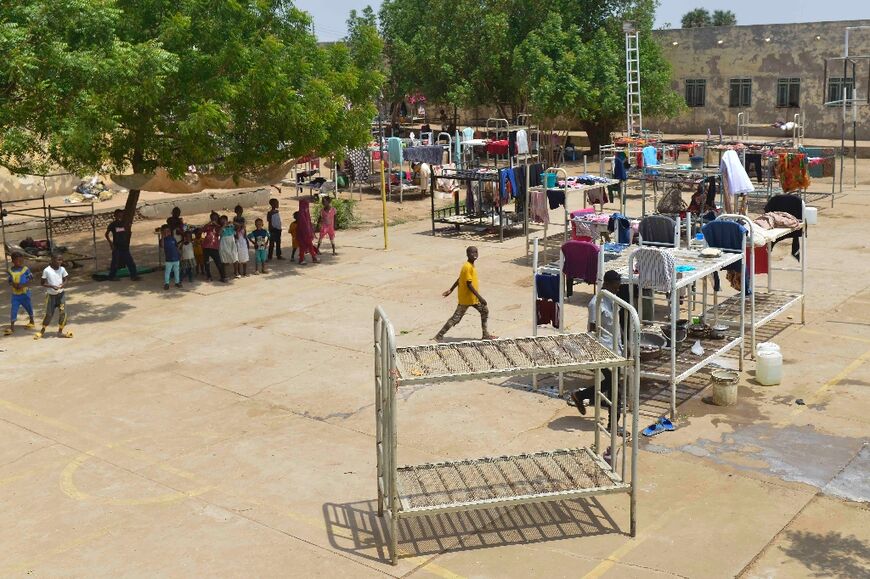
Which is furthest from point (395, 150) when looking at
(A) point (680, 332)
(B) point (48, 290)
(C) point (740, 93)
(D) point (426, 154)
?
(C) point (740, 93)

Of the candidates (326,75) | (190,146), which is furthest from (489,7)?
(190,146)

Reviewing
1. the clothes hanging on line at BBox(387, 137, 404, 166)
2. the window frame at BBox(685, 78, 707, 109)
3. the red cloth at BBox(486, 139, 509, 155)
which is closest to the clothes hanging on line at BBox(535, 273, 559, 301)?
the red cloth at BBox(486, 139, 509, 155)

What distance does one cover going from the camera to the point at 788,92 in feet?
145

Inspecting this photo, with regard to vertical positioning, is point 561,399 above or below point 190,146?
below

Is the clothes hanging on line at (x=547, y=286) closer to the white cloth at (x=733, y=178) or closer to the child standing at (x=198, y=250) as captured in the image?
the white cloth at (x=733, y=178)

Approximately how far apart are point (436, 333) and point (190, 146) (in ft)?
20.8

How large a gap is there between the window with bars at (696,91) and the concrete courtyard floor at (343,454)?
3105 centimetres

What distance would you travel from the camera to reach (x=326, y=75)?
2042 cm

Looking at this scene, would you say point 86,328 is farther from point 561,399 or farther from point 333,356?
point 561,399

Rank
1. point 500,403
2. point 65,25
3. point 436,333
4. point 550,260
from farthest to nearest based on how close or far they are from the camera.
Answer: point 550,260 → point 65,25 → point 436,333 → point 500,403

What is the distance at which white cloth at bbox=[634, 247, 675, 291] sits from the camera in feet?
37.8

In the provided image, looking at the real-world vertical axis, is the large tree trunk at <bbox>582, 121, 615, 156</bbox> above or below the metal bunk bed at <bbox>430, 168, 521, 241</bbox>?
above

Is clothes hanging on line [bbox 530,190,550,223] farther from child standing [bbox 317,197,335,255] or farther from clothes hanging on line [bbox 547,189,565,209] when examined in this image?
child standing [bbox 317,197,335,255]

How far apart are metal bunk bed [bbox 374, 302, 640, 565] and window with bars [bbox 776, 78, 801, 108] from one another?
38.1 metres
